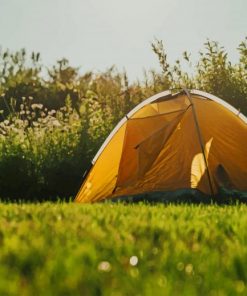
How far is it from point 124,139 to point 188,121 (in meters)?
1.05

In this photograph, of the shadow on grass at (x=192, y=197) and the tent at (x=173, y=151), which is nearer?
the shadow on grass at (x=192, y=197)

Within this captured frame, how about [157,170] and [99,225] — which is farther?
[157,170]

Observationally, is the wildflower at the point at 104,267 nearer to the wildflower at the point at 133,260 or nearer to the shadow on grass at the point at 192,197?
the wildflower at the point at 133,260

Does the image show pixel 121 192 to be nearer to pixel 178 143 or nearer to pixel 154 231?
pixel 178 143

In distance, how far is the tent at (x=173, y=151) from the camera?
8.33 m

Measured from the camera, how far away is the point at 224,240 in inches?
135

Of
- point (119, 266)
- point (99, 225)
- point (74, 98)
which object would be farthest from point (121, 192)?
point (74, 98)

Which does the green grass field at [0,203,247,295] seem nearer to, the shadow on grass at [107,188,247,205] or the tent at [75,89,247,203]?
the shadow on grass at [107,188,247,205]

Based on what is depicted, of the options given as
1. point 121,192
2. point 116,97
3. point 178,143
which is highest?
point 116,97

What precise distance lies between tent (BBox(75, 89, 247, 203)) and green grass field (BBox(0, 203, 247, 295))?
4136 mm

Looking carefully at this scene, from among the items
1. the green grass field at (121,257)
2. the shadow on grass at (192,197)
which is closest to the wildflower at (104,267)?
the green grass field at (121,257)

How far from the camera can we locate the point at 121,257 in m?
2.79

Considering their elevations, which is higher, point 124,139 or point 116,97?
point 116,97

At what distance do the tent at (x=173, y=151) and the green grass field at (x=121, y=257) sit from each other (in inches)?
A: 163
